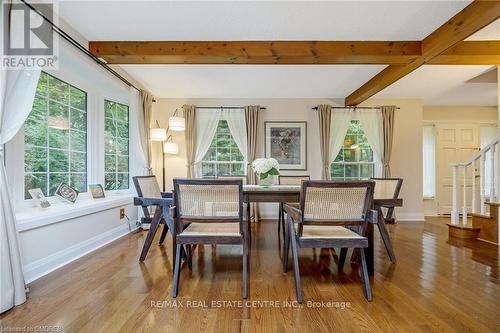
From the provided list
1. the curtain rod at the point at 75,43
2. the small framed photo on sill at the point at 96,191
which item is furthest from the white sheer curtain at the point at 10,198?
the small framed photo on sill at the point at 96,191

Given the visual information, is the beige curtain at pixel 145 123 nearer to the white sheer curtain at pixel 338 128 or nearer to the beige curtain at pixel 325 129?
the beige curtain at pixel 325 129

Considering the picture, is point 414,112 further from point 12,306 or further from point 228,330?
point 12,306

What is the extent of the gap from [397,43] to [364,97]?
1.58 meters

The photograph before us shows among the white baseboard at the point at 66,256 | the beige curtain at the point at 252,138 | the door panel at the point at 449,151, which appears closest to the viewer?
the white baseboard at the point at 66,256

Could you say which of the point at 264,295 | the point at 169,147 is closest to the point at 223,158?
the point at 169,147

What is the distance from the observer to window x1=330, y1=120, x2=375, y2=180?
4.91m

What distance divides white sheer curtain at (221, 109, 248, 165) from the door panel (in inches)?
170

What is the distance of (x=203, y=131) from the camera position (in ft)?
15.5

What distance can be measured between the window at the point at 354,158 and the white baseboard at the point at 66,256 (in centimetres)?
398

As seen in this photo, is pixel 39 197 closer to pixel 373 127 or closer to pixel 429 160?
pixel 373 127

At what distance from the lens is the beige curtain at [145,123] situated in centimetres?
393

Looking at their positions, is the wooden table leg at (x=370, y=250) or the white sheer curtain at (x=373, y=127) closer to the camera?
the wooden table leg at (x=370, y=250)

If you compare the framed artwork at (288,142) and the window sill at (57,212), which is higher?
the framed artwork at (288,142)

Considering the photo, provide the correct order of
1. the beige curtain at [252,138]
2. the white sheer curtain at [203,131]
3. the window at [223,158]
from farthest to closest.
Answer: the window at [223,158]
the white sheer curtain at [203,131]
the beige curtain at [252,138]
